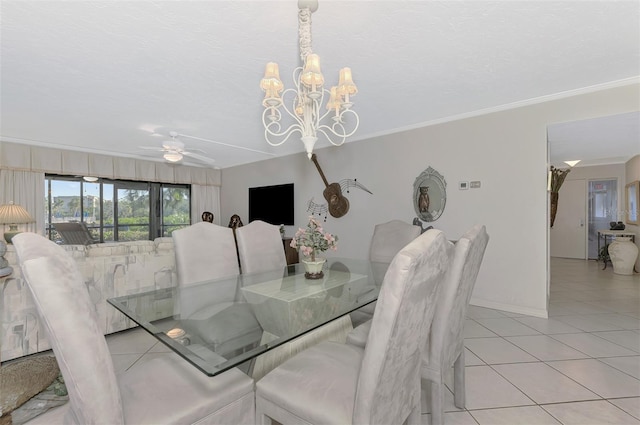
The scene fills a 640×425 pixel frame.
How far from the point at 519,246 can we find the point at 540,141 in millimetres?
1152

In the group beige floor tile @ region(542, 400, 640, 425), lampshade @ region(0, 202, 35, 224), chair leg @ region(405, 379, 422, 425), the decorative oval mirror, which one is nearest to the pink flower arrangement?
chair leg @ region(405, 379, 422, 425)

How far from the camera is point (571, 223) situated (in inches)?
277

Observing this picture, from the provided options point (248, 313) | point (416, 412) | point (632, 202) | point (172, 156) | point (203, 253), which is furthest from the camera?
point (632, 202)

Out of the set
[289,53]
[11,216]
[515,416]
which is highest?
[289,53]

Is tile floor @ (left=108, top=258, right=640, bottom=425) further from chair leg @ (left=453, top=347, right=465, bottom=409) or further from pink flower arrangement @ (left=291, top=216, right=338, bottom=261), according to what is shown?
pink flower arrangement @ (left=291, top=216, right=338, bottom=261)

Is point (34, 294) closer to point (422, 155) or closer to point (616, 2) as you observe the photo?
point (616, 2)

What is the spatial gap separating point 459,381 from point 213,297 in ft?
5.02

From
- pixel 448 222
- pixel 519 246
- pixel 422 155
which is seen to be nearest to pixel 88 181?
pixel 422 155

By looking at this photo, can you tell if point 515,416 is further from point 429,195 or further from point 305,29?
point 429,195

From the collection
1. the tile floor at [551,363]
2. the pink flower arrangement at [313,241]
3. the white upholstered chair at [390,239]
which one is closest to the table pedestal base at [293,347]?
the pink flower arrangement at [313,241]

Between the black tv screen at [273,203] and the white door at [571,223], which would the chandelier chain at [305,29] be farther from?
the white door at [571,223]

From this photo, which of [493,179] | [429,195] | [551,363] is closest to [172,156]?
[429,195]

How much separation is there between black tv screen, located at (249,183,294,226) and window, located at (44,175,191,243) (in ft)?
6.32

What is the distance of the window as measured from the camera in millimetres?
5398
